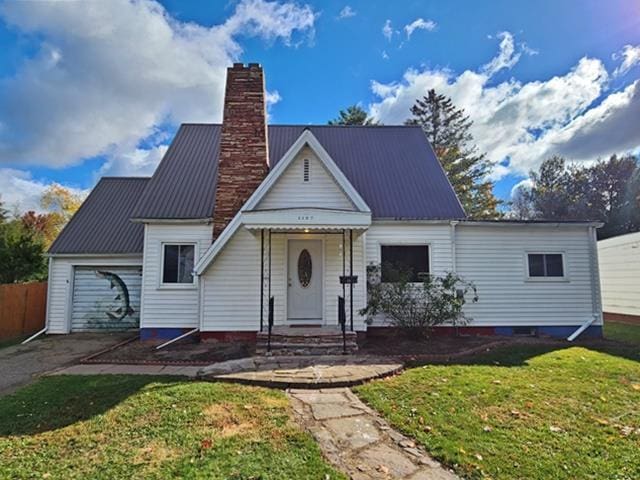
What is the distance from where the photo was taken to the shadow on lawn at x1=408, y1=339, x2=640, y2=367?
→ 22.9 feet

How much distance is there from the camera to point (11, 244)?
44.4 feet

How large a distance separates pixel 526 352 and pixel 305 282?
558cm

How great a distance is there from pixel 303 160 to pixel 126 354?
21.2 ft

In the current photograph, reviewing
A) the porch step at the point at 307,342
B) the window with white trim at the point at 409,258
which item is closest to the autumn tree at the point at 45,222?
the porch step at the point at 307,342

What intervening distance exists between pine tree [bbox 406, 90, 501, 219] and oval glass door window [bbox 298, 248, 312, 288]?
2345 cm

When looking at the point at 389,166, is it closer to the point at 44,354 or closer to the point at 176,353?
the point at 176,353

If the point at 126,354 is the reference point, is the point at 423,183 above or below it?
above

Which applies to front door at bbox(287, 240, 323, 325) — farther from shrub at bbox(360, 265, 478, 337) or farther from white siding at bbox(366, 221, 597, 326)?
white siding at bbox(366, 221, 597, 326)

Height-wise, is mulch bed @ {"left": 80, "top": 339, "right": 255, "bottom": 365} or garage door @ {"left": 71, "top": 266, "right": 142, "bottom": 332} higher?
garage door @ {"left": 71, "top": 266, "right": 142, "bottom": 332}

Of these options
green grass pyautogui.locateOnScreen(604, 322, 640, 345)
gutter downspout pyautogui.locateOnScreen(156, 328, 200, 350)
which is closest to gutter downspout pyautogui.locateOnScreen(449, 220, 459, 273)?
green grass pyautogui.locateOnScreen(604, 322, 640, 345)

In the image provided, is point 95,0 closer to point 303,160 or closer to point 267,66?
point 267,66

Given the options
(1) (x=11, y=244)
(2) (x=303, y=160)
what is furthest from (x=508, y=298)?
(1) (x=11, y=244)

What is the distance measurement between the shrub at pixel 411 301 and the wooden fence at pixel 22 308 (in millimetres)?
11602

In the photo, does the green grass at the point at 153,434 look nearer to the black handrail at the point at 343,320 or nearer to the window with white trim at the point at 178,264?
the black handrail at the point at 343,320
